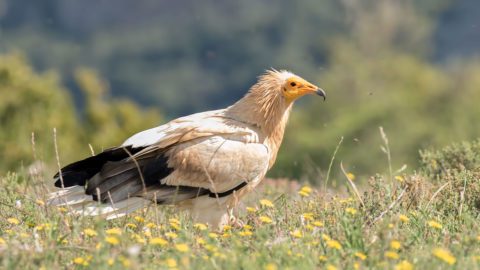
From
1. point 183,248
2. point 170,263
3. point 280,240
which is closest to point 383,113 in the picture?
point 280,240

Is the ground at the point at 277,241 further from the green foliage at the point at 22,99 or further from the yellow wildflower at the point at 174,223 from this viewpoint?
the green foliage at the point at 22,99

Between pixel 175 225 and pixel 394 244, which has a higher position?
pixel 394 244

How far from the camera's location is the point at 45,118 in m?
26.6

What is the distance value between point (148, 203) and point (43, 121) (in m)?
19.4

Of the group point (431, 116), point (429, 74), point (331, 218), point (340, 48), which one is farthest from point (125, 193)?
point (340, 48)

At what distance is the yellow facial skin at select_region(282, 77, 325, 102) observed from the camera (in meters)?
7.31

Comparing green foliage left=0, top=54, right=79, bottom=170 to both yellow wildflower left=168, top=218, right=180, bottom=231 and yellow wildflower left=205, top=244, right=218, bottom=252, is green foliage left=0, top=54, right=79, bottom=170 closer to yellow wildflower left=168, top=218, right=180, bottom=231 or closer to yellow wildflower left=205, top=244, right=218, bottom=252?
yellow wildflower left=168, top=218, right=180, bottom=231

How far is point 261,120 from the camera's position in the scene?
7.19 metres

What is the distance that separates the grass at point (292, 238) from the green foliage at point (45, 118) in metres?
1.01

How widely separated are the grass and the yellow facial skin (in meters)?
1.05

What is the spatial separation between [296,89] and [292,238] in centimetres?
217

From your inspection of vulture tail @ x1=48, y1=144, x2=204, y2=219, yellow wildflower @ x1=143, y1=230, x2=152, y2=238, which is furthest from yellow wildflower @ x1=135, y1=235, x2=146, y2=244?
vulture tail @ x1=48, y1=144, x2=204, y2=219

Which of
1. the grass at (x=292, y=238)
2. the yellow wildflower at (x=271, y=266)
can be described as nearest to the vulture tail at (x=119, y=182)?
the grass at (x=292, y=238)

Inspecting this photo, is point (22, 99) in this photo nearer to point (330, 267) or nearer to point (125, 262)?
point (125, 262)
